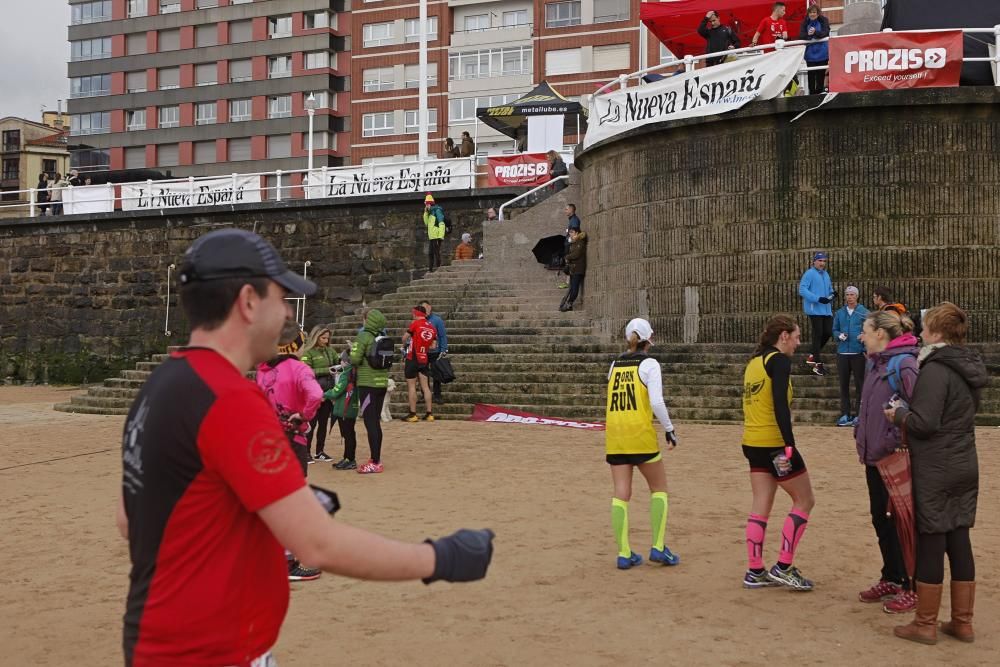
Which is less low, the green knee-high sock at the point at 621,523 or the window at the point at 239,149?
the window at the point at 239,149

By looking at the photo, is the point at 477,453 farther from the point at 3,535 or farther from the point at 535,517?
the point at 3,535

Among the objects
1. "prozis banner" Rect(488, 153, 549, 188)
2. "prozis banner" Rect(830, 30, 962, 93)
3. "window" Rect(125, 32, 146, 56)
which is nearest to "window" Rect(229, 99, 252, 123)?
"window" Rect(125, 32, 146, 56)

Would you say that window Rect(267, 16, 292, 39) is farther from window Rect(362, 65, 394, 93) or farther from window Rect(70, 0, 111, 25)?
window Rect(70, 0, 111, 25)

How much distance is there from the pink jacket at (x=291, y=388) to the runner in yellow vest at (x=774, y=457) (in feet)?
9.33

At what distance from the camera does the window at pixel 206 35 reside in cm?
6359

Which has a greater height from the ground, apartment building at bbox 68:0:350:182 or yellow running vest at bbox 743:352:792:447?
apartment building at bbox 68:0:350:182

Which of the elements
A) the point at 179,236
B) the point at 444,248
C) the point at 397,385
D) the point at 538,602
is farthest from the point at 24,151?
the point at 538,602

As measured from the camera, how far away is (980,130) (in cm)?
1461

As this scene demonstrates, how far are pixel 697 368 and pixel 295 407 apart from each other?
924 cm

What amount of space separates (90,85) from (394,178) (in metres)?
50.5

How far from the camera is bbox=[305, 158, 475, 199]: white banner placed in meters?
23.7

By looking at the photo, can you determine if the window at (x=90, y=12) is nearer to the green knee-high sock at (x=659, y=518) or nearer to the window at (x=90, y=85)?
the window at (x=90, y=85)

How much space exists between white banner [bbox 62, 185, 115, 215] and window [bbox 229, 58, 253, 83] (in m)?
36.4

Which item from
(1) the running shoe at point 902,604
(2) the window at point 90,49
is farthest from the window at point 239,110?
(1) the running shoe at point 902,604
